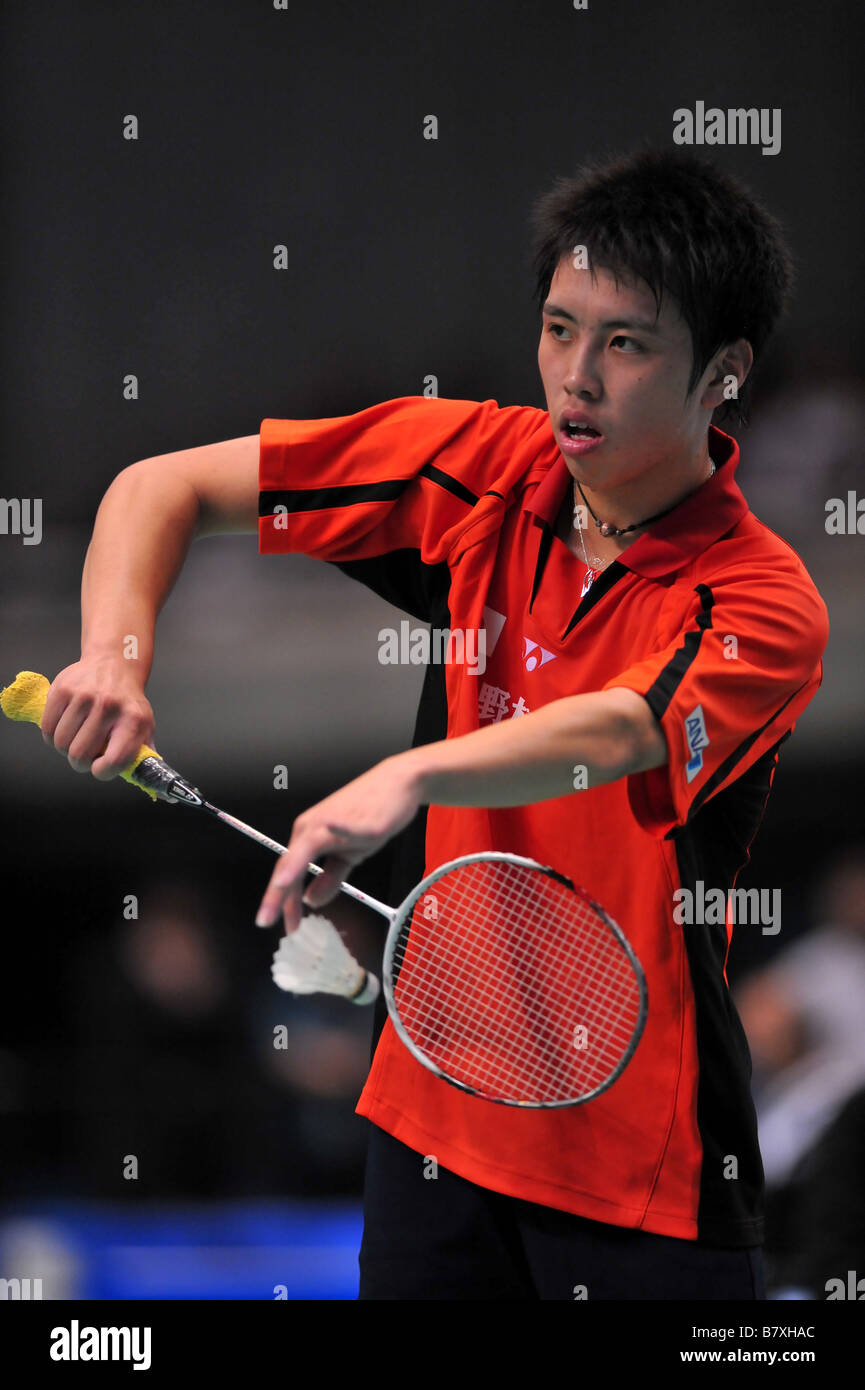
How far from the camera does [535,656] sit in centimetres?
170

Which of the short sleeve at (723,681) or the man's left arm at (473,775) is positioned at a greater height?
the short sleeve at (723,681)

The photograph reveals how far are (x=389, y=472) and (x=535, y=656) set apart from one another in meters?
0.29

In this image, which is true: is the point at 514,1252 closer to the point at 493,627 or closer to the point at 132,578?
the point at 493,627

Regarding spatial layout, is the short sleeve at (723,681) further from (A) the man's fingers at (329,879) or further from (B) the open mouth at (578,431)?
(A) the man's fingers at (329,879)

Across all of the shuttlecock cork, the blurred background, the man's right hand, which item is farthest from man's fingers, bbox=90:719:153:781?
the blurred background

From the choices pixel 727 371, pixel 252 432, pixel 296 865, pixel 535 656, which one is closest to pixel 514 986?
pixel 535 656

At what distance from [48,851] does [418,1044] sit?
3.44 feet

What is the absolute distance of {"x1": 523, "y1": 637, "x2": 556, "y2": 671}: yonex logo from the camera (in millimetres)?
1692

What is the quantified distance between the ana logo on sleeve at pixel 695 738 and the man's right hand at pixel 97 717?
0.58m

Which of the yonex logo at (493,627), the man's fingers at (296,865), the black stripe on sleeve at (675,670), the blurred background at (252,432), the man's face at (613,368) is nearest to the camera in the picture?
the man's fingers at (296,865)

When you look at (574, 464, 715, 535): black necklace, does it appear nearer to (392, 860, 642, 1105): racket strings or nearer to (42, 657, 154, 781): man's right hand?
(392, 860, 642, 1105): racket strings

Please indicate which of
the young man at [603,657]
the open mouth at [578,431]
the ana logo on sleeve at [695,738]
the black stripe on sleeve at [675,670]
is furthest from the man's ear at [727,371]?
the ana logo on sleeve at [695,738]

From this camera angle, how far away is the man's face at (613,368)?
1.60 meters

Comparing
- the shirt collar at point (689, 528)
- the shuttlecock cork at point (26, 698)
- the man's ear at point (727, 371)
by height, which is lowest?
the shuttlecock cork at point (26, 698)
